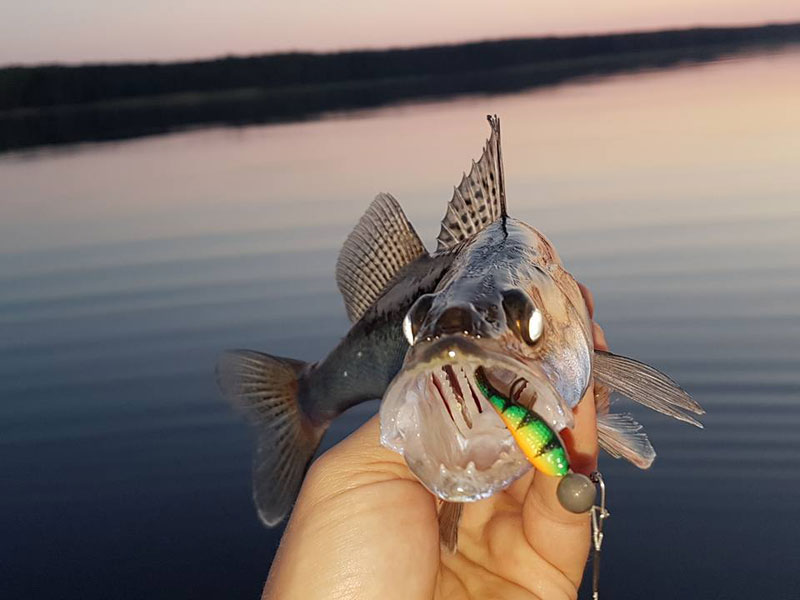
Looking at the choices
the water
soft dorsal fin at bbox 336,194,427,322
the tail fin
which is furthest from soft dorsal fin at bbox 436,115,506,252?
the water

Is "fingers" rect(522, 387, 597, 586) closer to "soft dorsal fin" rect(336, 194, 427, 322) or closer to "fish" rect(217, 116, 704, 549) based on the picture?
"fish" rect(217, 116, 704, 549)

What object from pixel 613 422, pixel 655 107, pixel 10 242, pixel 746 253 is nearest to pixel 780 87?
pixel 655 107

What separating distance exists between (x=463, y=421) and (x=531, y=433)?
23cm

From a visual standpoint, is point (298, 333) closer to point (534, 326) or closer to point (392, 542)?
point (392, 542)

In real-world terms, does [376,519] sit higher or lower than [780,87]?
higher

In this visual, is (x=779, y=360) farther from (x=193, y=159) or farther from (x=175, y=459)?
(x=193, y=159)

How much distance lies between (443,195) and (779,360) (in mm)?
8132

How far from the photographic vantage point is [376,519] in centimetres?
293

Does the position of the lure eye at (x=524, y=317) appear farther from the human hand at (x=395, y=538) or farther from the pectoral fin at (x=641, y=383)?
the pectoral fin at (x=641, y=383)

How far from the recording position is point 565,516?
120 inches

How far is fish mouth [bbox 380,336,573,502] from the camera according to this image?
2217 millimetres

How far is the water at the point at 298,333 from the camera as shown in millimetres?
5953

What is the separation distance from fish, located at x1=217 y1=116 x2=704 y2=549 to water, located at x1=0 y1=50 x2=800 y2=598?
182 centimetres

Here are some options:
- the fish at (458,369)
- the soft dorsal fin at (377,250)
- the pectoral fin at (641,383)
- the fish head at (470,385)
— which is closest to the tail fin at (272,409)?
the fish at (458,369)
